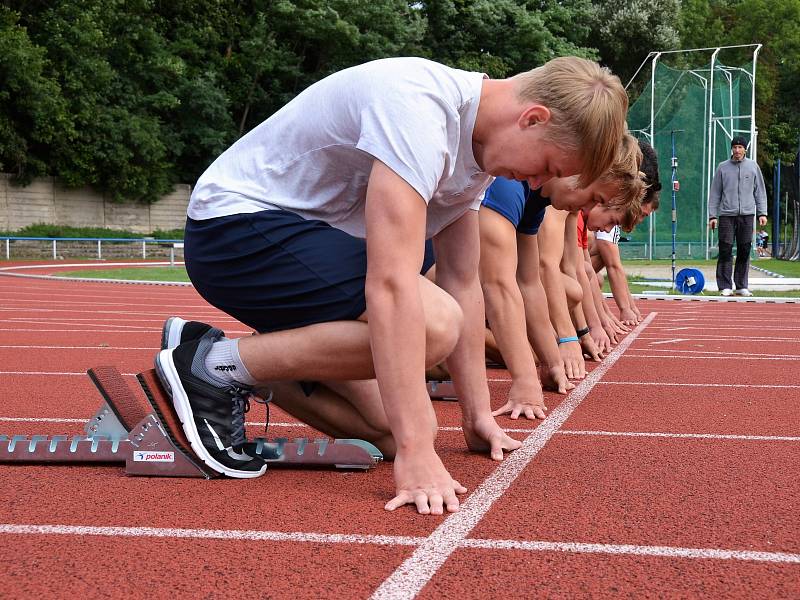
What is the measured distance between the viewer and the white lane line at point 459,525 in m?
1.96

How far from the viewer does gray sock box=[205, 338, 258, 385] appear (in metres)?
2.89

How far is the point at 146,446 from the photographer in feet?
9.63

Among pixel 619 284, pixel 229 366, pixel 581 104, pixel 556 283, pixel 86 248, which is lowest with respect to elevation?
pixel 86 248

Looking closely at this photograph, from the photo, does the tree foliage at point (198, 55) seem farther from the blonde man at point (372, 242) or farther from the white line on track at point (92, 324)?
the blonde man at point (372, 242)

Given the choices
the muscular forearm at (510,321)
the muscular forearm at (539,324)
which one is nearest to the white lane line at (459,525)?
the muscular forearm at (510,321)

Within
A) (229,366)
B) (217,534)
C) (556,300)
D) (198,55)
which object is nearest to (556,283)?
(556,300)

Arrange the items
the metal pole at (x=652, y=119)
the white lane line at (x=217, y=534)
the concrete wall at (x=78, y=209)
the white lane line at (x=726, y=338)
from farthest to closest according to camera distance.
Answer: the concrete wall at (x=78, y=209) < the metal pole at (x=652, y=119) < the white lane line at (x=726, y=338) < the white lane line at (x=217, y=534)

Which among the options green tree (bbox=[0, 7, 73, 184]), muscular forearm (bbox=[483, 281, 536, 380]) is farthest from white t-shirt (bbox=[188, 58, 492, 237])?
green tree (bbox=[0, 7, 73, 184])

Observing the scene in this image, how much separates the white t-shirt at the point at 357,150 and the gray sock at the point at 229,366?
39 cm

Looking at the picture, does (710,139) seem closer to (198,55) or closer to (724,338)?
(724,338)

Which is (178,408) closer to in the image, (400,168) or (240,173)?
(240,173)

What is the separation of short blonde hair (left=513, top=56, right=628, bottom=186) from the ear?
1 centimetres

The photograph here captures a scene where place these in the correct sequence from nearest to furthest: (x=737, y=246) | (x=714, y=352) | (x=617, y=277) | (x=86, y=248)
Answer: (x=714, y=352), (x=617, y=277), (x=737, y=246), (x=86, y=248)

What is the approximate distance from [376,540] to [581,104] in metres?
1.15
